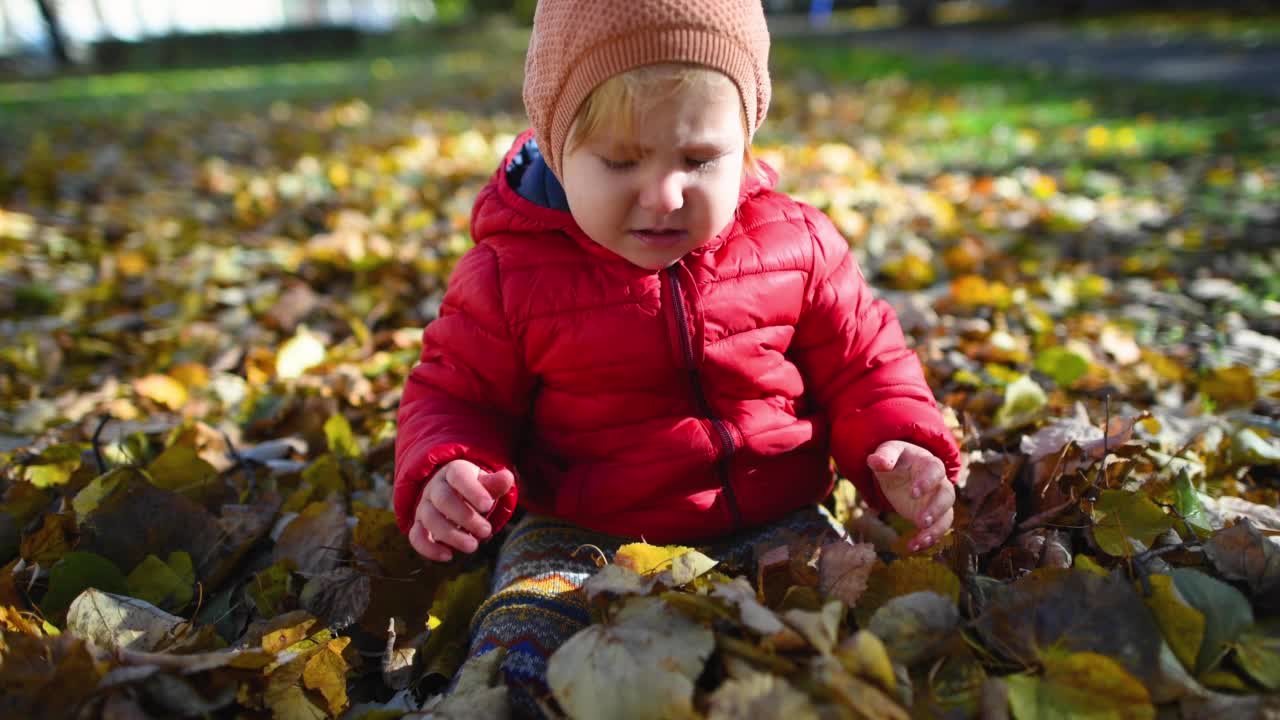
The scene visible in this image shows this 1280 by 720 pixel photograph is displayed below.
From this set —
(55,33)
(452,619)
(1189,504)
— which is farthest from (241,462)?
(55,33)

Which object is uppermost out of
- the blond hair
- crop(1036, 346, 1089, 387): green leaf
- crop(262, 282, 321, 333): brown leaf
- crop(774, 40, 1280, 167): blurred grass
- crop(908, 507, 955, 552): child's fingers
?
the blond hair

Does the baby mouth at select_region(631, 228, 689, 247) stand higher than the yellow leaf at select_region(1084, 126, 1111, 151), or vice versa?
the baby mouth at select_region(631, 228, 689, 247)

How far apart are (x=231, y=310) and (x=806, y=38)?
15.7 m

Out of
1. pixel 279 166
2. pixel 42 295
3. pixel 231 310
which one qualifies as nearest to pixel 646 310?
pixel 231 310

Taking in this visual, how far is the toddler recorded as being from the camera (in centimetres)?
132

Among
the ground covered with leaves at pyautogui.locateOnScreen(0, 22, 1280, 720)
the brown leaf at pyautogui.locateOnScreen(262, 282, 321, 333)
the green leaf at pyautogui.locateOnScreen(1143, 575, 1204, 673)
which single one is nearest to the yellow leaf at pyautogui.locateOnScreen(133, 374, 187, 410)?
the ground covered with leaves at pyautogui.locateOnScreen(0, 22, 1280, 720)

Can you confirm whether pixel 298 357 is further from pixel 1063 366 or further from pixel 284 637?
pixel 1063 366

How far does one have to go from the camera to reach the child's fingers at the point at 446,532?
1396 millimetres

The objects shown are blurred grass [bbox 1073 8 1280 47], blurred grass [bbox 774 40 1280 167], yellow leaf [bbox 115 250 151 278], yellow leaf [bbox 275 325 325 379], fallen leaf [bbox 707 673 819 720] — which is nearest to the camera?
fallen leaf [bbox 707 673 819 720]

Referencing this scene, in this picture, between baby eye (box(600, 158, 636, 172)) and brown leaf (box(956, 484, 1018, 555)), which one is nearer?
baby eye (box(600, 158, 636, 172))

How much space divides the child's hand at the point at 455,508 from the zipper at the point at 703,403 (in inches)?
13.5

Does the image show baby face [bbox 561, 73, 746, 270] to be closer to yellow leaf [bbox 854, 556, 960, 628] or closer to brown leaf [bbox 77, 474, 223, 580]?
yellow leaf [bbox 854, 556, 960, 628]

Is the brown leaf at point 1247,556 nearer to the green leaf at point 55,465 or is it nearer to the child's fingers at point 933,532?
the child's fingers at point 933,532

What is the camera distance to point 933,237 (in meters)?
3.49
